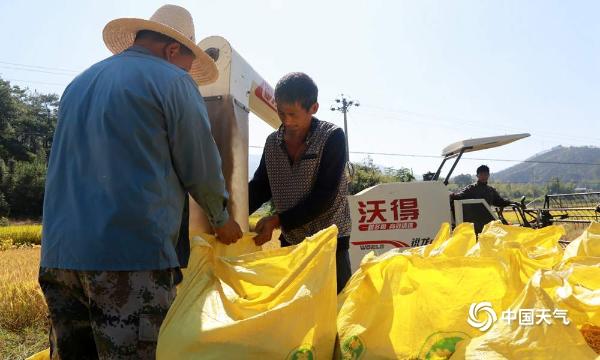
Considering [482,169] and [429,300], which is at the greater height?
[482,169]

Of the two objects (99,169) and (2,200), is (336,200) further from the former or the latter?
(2,200)

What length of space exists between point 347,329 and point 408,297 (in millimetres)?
236

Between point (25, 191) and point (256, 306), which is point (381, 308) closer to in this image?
point (256, 306)

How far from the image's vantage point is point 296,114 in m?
2.17

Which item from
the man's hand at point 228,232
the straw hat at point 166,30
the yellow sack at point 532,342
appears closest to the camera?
the yellow sack at point 532,342

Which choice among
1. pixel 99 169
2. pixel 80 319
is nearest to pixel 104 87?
pixel 99 169

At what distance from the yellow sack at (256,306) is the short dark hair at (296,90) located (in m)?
0.68

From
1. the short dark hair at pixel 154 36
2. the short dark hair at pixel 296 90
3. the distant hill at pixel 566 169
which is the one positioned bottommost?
the distant hill at pixel 566 169

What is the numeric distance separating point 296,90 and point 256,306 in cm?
100

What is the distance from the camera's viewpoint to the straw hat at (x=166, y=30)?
1732mm

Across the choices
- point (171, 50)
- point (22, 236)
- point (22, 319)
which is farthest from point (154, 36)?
point (22, 236)

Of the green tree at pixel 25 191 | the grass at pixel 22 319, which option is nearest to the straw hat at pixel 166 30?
the grass at pixel 22 319

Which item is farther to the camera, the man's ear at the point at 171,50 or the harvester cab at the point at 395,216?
the harvester cab at the point at 395,216

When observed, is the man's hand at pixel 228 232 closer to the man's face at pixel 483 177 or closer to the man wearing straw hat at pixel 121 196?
the man wearing straw hat at pixel 121 196
